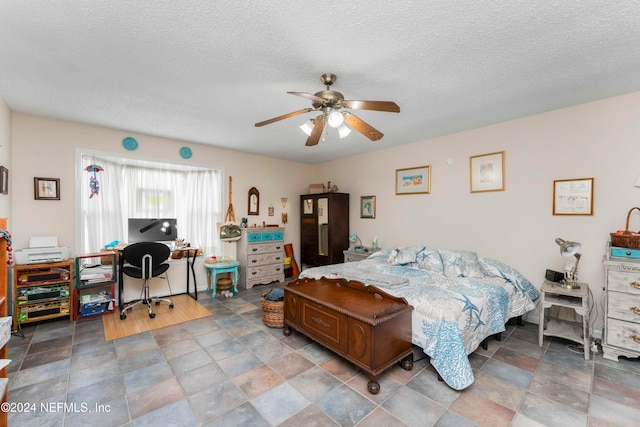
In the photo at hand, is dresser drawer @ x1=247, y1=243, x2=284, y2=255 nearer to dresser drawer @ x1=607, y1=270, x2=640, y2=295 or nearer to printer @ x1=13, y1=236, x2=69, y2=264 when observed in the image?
printer @ x1=13, y1=236, x2=69, y2=264

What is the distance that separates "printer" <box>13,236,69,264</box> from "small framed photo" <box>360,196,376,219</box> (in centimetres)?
434

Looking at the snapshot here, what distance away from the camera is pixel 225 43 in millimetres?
1885

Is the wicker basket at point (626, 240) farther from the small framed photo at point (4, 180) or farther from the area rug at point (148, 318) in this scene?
the small framed photo at point (4, 180)

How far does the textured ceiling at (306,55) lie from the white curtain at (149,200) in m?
1.16

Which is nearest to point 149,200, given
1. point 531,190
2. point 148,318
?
point 148,318

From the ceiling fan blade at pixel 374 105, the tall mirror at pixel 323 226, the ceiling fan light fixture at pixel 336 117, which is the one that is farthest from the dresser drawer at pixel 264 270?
the ceiling fan blade at pixel 374 105

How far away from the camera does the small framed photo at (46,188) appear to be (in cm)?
331

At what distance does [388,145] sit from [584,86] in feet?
8.09

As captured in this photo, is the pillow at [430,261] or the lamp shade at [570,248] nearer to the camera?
the lamp shade at [570,248]

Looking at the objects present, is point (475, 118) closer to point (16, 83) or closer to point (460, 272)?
point (460, 272)

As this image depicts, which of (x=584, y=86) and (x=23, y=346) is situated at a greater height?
(x=584, y=86)

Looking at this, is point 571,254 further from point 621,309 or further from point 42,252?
point 42,252

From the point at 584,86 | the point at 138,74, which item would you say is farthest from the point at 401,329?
the point at 138,74

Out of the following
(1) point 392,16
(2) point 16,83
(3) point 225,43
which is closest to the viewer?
(1) point 392,16
